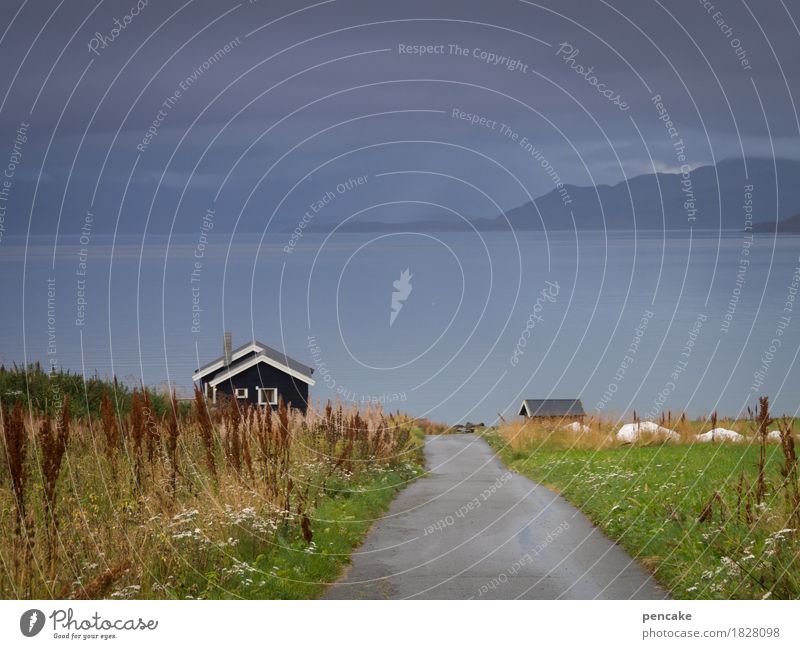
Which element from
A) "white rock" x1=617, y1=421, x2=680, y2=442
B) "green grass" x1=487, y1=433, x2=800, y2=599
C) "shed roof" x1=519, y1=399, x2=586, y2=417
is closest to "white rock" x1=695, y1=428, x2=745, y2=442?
"green grass" x1=487, y1=433, x2=800, y2=599

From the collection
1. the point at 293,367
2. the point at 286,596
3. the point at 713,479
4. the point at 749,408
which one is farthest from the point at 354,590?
the point at 293,367

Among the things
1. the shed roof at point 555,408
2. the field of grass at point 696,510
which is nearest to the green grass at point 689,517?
the field of grass at point 696,510

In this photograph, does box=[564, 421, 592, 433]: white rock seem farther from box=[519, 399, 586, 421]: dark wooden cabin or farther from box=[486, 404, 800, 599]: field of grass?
box=[519, 399, 586, 421]: dark wooden cabin

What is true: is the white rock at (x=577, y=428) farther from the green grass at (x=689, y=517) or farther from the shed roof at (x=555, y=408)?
the shed roof at (x=555, y=408)

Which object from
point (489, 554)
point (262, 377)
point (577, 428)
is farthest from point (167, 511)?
point (262, 377)

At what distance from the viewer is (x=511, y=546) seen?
42.5ft

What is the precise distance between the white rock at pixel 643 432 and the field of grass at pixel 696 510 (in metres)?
0.33

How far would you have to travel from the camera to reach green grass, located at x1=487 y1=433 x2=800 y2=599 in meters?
10.1

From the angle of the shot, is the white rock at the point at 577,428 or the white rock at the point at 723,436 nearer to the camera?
the white rock at the point at 723,436

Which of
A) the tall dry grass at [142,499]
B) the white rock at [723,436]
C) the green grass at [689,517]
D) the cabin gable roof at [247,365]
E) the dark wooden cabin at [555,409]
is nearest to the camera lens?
the tall dry grass at [142,499]

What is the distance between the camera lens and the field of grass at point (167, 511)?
962cm

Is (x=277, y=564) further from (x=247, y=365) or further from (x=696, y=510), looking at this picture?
(x=247, y=365)

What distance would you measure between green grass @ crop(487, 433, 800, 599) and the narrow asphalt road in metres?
0.33
